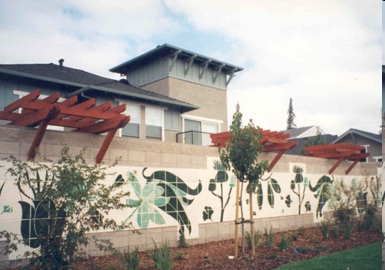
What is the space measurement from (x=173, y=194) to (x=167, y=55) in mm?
11719

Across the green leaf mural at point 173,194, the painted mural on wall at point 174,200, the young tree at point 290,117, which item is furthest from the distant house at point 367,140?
the young tree at point 290,117

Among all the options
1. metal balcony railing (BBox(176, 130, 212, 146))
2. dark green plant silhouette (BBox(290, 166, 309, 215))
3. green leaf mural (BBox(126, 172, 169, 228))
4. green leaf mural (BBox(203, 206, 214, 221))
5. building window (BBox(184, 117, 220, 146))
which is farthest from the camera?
building window (BBox(184, 117, 220, 146))

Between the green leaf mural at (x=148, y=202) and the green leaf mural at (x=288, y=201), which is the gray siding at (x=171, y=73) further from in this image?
the green leaf mural at (x=148, y=202)

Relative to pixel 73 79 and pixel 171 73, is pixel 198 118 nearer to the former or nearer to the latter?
pixel 171 73

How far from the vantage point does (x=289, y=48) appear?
10.9 meters

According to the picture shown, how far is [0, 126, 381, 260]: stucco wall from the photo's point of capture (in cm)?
736

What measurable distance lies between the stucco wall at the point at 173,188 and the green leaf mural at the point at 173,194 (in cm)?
2

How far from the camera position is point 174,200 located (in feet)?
31.7

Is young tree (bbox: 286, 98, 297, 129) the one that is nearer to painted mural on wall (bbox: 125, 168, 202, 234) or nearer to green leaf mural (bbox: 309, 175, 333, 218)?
green leaf mural (bbox: 309, 175, 333, 218)

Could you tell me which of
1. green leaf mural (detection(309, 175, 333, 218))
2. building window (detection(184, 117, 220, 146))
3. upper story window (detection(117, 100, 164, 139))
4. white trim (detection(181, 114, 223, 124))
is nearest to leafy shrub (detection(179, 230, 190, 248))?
green leaf mural (detection(309, 175, 333, 218))

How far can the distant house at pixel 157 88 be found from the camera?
46.9ft

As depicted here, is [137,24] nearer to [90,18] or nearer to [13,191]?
[90,18]

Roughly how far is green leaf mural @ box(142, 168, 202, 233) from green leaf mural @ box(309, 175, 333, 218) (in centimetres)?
617

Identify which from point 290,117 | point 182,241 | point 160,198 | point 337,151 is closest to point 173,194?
point 160,198
